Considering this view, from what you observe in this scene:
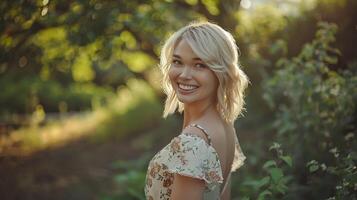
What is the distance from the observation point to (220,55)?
2.53 metres

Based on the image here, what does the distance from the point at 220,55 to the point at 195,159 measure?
1.87 feet

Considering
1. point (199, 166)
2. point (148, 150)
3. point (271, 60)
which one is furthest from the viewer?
point (148, 150)

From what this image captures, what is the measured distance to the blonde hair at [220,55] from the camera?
251cm

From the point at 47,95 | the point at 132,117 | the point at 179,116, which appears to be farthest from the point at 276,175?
the point at 47,95

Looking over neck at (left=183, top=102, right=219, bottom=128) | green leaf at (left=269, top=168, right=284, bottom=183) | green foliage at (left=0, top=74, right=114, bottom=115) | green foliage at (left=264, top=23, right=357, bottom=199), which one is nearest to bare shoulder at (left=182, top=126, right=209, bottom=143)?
neck at (left=183, top=102, right=219, bottom=128)

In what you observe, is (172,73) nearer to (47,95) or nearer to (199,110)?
(199,110)

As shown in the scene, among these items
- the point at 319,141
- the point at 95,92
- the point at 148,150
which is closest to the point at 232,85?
the point at 319,141

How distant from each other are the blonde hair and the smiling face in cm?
4

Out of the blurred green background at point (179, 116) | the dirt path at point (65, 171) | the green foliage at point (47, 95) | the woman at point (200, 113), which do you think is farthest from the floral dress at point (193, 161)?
the green foliage at point (47, 95)

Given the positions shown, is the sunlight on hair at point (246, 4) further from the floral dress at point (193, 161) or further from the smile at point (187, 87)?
the floral dress at point (193, 161)

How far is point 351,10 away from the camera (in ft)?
19.7

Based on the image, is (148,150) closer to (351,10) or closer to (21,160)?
(21,160)

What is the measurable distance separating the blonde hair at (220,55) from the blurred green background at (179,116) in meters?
0.71

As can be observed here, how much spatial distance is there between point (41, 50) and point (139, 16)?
233 cm
